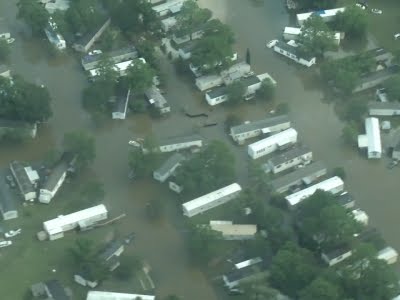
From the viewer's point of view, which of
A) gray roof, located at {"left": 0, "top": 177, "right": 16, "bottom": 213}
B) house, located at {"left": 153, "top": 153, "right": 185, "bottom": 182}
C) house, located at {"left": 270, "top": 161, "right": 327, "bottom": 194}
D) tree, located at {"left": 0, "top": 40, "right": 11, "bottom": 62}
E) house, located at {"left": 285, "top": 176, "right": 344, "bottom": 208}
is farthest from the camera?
tree, located at {"left": 0, "top": 40, "right": 11, "bottom": 62}

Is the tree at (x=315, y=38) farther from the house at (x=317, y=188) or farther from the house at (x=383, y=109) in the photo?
the house at (x=317, y=188)

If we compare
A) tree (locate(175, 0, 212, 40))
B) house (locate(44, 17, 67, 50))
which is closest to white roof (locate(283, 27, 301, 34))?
tree (locate(175, 0, 212, 40))

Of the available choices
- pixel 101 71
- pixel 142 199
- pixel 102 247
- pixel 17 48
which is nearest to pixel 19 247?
pixel 102 247

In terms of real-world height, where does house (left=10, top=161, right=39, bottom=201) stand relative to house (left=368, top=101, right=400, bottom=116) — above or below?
above

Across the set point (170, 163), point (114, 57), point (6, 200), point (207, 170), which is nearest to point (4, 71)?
point (114, 57)

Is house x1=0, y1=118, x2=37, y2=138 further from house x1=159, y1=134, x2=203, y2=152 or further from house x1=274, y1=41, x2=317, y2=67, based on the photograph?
house x1=274, y1=41, x2=317, y2=67

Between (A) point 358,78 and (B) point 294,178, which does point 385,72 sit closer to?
(A) point 358,78

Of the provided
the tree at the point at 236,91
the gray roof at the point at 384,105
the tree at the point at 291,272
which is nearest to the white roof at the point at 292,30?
the tree at the point at 236,91

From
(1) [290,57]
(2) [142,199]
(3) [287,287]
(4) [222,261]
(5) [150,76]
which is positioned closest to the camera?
(3) [287,287]
